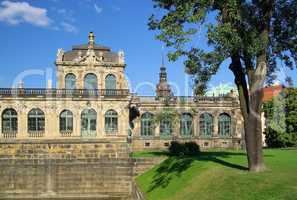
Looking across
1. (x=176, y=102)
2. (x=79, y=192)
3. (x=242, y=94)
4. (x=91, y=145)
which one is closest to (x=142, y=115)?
(x=176, y=102)

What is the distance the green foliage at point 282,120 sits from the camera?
4681 cm

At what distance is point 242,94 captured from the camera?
64.0ft

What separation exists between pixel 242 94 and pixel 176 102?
29.4 m

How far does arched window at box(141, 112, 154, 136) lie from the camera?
4838 centimetres

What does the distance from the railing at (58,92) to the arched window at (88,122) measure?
71.5 inches

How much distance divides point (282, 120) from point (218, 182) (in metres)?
31.3

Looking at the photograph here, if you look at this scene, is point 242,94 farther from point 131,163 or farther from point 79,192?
point 79,192

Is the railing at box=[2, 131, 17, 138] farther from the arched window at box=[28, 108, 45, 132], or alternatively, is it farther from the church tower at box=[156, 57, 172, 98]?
the church tower at box=[156, 57, 172, 98]

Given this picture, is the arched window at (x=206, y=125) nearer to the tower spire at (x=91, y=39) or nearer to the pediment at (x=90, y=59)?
the pediment at (x=90, y=59)

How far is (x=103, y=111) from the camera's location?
42.3m

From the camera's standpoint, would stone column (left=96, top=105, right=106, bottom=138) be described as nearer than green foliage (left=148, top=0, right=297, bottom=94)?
No

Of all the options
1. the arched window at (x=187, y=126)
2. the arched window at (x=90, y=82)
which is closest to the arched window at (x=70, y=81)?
the arched window at (x=90, y=82)

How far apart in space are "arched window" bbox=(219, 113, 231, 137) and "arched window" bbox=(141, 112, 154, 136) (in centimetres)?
842

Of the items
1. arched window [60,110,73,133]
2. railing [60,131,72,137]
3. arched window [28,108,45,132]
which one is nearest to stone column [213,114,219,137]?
arched window [60,110,73,133]
